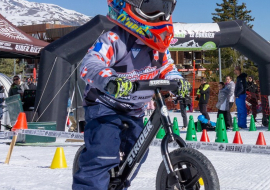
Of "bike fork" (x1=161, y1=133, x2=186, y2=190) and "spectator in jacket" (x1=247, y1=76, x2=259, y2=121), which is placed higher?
"spectator in jacket" (x1=247, y1=76, x2=259, y2=121)

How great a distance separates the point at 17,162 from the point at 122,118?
402 centimetres

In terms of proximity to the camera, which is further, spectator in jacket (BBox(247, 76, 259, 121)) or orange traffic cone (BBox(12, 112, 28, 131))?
spectator in jacket (BBox(247, 76, 259, 121))

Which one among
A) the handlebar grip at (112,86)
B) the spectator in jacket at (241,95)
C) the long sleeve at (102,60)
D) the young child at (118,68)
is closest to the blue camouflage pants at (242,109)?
the spectator in jacket at (241,95)

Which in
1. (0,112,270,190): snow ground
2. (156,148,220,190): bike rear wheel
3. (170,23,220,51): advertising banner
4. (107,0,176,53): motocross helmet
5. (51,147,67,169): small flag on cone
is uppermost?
(170,23,220,51): advertising banner

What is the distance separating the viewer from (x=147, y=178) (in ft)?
17.6

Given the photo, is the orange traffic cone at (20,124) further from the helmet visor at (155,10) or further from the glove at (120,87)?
the glove at (120,87)

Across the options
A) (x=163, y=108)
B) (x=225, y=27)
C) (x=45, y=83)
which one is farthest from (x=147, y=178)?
(x=225, y=27)

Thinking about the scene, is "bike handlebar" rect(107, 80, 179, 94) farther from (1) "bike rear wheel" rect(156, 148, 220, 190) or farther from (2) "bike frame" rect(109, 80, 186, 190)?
(1) "bike rear wheel" rect(156, 148, 220, 190)

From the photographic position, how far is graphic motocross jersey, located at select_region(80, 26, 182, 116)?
3303 millimetres

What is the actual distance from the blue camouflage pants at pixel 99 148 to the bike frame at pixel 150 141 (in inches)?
4.2

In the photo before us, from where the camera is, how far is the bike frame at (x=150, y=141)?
3.04 metres

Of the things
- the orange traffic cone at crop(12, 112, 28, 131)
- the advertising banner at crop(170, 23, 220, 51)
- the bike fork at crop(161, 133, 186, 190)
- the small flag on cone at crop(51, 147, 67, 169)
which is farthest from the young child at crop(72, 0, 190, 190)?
the advertising banner at crop(170, 23, 220, 51)

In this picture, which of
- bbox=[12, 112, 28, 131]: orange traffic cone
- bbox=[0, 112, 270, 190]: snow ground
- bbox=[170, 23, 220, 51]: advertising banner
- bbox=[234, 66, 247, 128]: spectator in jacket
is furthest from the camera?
bbox=[234, 66, 247, 128]: spectator in jacket

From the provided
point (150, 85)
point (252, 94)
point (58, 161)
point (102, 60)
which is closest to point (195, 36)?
point (252, 94)
